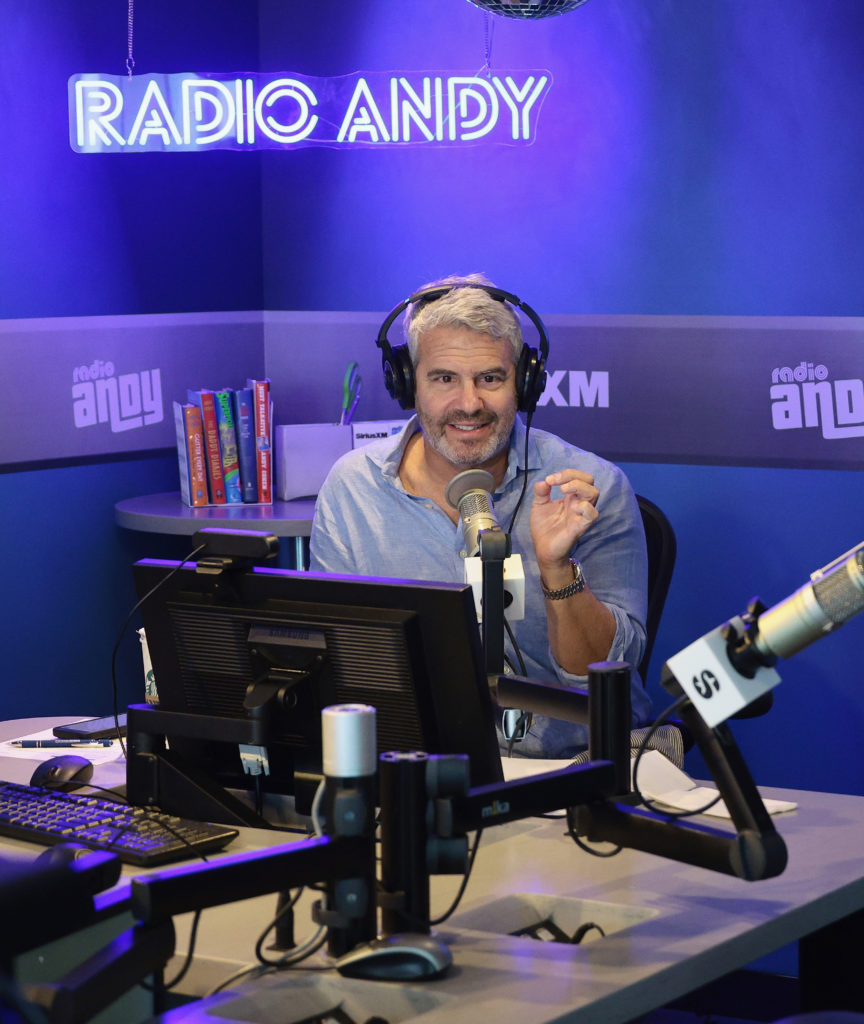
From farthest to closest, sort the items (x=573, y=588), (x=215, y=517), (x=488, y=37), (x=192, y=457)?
(x=488, y=37)
(x=192, y=457)
(x=215, y=517)
(x=573, y=588)

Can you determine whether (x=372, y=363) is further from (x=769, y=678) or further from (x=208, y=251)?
(x=769, y=678)

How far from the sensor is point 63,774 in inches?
81.8

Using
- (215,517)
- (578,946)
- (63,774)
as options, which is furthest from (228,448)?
(578,946)

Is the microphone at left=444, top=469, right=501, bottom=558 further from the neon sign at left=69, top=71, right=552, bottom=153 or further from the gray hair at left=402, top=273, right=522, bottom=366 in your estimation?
the neon sign at left=69, top=71, right=552, bottom=153

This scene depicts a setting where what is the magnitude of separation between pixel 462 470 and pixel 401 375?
21 cm

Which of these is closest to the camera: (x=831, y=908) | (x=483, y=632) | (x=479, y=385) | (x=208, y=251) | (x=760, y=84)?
(x=831, y=908)

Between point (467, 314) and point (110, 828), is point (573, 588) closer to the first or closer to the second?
point (467, 314)

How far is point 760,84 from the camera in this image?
3.61 meters

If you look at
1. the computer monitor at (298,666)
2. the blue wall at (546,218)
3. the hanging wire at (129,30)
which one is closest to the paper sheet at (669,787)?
the computer monitor at (298,666)

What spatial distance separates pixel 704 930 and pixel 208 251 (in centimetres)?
301

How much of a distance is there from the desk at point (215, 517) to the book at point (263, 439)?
5 cm

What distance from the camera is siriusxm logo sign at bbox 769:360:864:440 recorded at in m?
3.60

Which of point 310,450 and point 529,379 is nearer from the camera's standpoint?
point 529,379

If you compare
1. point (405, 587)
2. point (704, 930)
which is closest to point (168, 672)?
point (405, 587)
